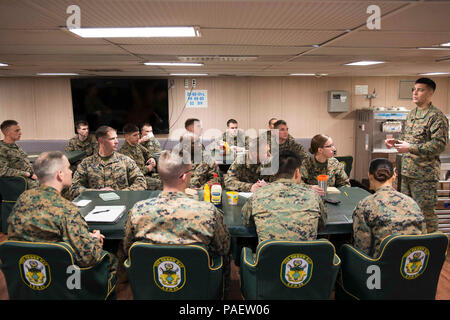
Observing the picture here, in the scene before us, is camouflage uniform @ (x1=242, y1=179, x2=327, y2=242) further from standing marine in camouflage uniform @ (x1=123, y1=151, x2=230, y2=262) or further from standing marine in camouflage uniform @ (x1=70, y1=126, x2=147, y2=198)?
standing marine in camouflage uniform @ (x1=70, y1=126, x2=147, y2=198)

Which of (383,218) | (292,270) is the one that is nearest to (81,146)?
(292,270)

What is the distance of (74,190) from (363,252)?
2.59m

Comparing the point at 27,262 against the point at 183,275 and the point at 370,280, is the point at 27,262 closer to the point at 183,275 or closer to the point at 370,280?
the point at 183,275

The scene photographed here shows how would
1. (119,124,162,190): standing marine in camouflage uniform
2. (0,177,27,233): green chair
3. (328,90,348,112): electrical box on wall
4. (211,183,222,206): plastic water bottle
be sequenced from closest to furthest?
(211,183,222,206): plastic water bottle < (0,177,27,233): green chair < (119,124,162,190): standing marine in camouflage uniform < (328,90,348,112): electrical box on wall

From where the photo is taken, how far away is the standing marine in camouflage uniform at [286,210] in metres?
2.05

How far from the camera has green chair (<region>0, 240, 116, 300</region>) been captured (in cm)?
175

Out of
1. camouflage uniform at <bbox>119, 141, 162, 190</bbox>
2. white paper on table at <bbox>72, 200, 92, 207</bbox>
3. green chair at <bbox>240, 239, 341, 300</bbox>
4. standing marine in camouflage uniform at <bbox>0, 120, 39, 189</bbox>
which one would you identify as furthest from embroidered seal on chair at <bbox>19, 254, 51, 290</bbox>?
camouflage uniform at <bbox>119, 141, 162, 190</bbox>

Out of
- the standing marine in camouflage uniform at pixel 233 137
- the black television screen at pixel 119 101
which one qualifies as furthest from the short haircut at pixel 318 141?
the black television screen at pixel 119 101

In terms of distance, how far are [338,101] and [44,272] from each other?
6355mm

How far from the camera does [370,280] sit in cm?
197

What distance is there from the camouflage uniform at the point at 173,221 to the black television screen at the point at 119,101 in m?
5.11

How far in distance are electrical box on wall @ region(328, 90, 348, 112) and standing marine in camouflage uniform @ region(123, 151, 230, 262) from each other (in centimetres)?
557
